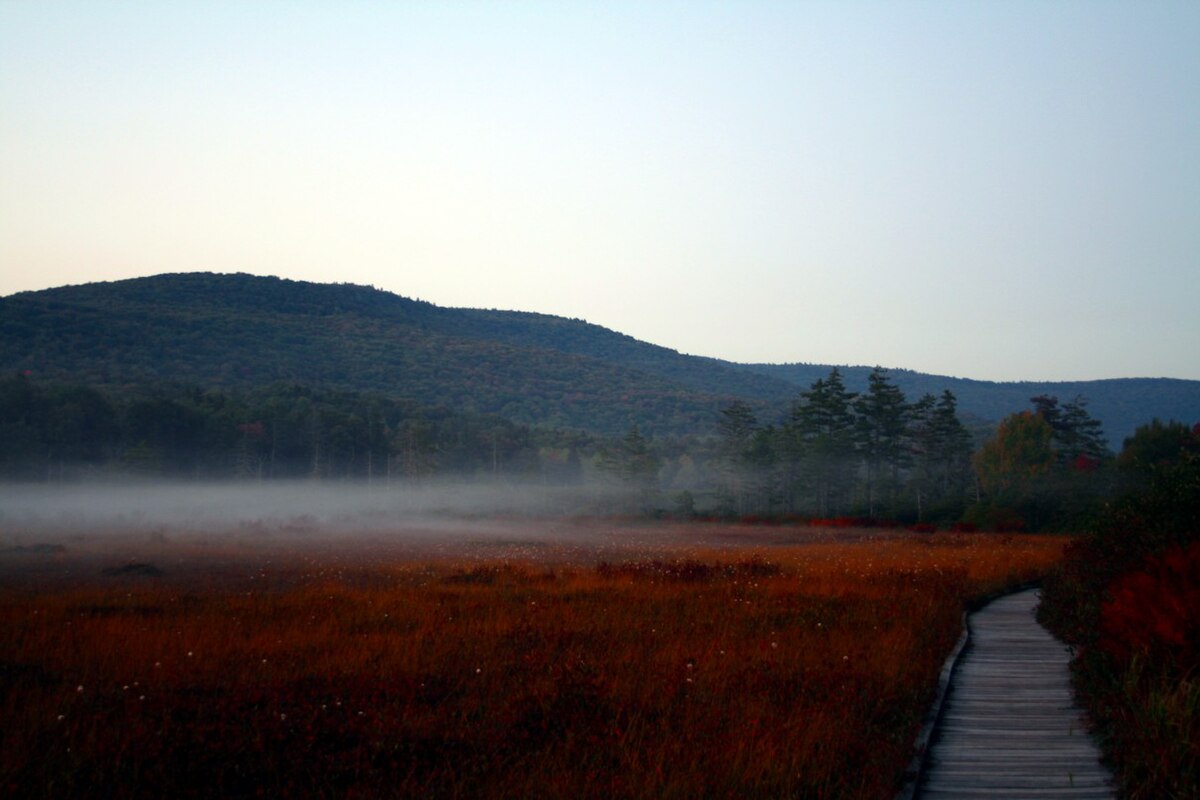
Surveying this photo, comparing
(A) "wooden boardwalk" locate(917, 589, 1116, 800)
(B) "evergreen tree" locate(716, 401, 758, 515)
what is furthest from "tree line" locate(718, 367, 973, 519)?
(A) "wooden boardwalk" locate(917, 589, 1116, 800)

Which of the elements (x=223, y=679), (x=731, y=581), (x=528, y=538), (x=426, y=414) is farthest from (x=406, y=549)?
(x=426, y=414)

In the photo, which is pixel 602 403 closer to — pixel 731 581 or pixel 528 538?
pixel 528 538

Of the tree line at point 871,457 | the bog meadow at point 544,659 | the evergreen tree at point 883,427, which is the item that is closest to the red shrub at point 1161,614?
the bog meadow at point 544,659

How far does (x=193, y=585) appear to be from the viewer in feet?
69.7

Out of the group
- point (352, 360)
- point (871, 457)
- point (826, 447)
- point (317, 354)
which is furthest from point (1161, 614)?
point (352, 360)

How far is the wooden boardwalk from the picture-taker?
7.52 metres

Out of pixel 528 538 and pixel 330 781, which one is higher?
pixel 330 781

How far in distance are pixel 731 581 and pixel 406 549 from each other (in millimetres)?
19043

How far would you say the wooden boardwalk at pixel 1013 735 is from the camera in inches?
296

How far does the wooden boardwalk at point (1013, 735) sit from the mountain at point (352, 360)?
10741 cm

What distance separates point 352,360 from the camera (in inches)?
5974

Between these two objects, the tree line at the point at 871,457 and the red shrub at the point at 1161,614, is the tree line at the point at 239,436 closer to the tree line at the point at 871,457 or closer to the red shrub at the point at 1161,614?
the tree line at the point at 871,457

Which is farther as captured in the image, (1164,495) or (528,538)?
(528,538)

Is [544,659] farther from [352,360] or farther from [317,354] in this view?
[352,360]
